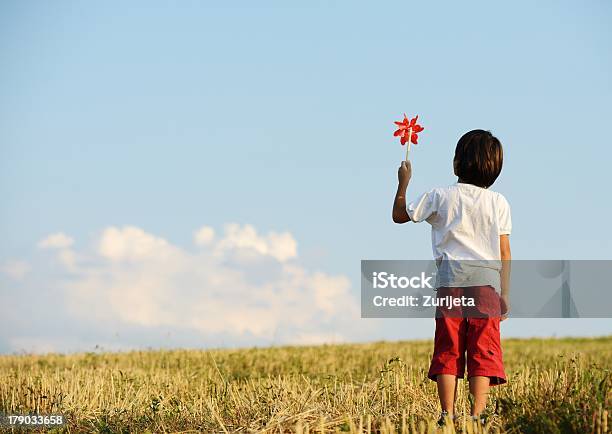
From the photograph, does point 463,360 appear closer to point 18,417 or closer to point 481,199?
point 481,199

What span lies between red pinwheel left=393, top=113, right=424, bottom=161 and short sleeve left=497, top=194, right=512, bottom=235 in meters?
0.86

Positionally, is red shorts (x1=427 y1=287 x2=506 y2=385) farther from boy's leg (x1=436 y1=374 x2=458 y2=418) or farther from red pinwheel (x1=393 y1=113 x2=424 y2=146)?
red pinwheel (x1=393 y1=113 x2=424 y2=146)

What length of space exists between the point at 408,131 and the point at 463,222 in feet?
3.22

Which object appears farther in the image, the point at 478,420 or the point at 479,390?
the point at 479,390

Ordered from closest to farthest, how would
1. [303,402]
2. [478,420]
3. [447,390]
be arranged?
[478,420], [447,390], [303,402]

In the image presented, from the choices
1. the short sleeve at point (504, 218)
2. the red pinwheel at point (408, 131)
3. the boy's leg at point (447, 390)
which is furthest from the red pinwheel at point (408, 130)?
the boy's leg at point (447, 390)

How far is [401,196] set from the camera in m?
6.42

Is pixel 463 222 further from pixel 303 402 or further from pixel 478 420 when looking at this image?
pixel 303 402

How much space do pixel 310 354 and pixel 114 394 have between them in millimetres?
7115

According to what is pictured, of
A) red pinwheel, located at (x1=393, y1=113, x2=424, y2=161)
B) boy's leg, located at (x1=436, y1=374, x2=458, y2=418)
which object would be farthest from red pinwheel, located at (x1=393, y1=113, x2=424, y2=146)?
boy's leg, located at (x1=436, y1=374, x2=458, y2=418)

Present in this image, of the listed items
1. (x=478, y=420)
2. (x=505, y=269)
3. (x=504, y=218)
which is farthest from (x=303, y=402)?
(x=504, y=218)

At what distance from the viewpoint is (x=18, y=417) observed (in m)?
7.84

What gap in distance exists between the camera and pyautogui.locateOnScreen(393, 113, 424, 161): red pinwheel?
22.2 ft

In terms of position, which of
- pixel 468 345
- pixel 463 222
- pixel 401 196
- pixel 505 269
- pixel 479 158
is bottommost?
pixel 468 345
